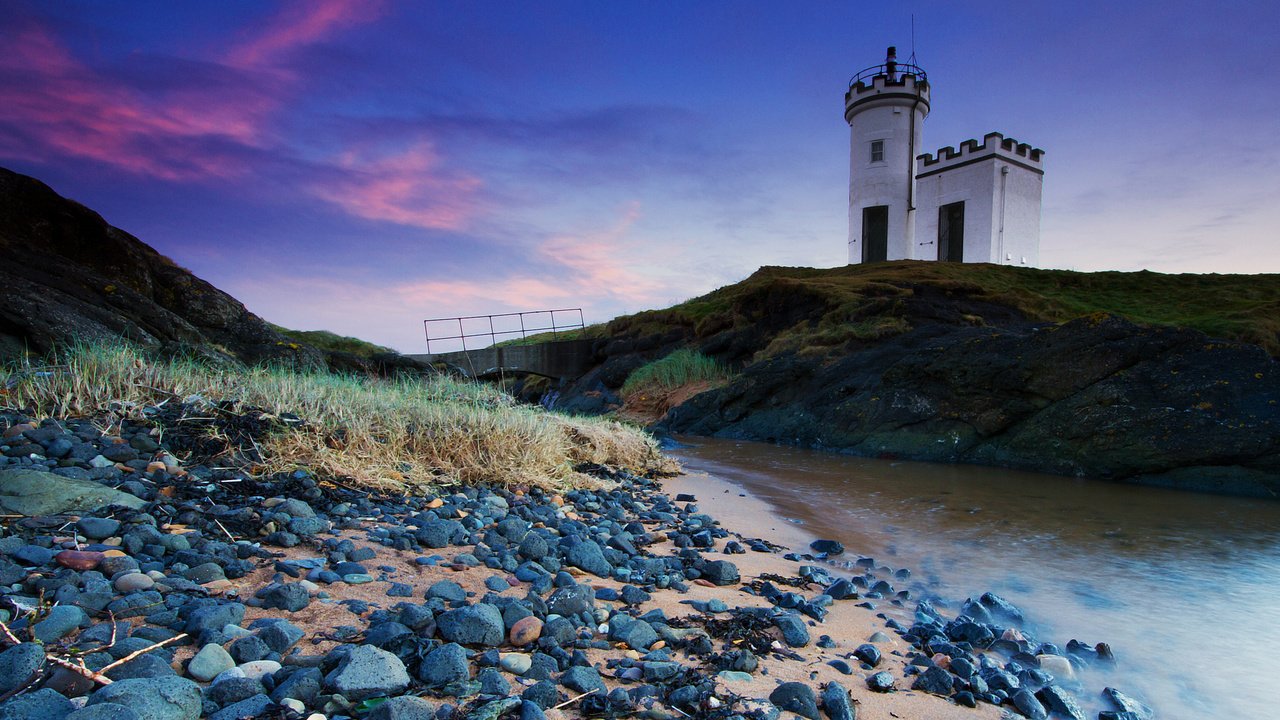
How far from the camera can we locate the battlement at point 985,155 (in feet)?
93.2

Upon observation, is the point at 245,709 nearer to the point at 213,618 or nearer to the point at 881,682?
the point at 213,618

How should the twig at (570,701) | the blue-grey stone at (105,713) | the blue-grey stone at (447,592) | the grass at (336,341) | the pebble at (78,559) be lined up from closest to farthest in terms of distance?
the blue-grey stone at (105,713) < the twig at (570,701) < the pebble at (78,559) < the blue-grey stone at (447,592) < the grass at (336,341)

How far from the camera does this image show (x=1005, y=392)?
10.0m

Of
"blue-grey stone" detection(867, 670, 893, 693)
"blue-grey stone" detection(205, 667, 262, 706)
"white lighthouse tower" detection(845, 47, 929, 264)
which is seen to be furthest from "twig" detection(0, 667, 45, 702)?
"white lighthouse tower" detection(845, 47, 929, 264)

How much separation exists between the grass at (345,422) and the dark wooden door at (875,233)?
27.7 meters

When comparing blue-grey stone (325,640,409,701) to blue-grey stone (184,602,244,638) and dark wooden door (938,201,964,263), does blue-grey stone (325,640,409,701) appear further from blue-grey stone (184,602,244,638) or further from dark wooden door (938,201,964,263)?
dark wooden door (938,201,964,263)

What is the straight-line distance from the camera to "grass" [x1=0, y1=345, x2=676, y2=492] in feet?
14.7

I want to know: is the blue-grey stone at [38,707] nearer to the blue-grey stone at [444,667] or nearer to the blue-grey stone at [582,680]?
the blue-grey stone at [444,667]

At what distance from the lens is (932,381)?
1094 cm

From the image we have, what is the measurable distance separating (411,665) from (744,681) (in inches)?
44.1

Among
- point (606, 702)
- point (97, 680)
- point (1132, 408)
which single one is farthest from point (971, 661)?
point (1132, 408)

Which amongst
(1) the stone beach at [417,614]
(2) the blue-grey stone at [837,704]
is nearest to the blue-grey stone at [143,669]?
(1) the stone beach at [417,614]

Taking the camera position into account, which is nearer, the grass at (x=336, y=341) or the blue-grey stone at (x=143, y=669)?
the blue-grey stone at (x=143, y=669)

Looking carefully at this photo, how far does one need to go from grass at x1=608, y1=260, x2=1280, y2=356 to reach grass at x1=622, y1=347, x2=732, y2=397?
1936 mm
